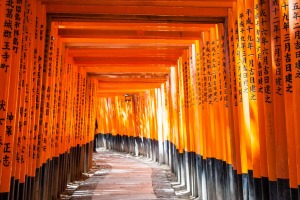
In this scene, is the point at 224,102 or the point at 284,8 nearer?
the point at 284,8

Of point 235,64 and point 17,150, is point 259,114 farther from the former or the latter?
point 17,150

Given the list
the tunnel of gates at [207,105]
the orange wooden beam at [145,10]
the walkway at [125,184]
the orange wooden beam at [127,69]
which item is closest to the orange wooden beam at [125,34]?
the tunnel of gates at [207,105]

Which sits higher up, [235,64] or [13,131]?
[235,64]

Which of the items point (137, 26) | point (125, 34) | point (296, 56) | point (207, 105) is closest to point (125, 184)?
point (207, 105)

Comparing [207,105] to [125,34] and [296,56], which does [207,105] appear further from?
[296,56]

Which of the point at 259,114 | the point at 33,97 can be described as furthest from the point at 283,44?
the point at 33,97

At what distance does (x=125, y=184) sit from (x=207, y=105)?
418 centimetres

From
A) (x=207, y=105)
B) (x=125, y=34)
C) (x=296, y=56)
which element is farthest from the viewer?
(x=125, y=34)

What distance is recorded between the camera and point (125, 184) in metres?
9.25

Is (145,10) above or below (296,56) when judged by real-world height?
above

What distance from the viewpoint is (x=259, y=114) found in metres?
3.75

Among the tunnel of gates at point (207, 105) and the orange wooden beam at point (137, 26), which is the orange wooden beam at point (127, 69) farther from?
the orange wooden beam at point (137, 26)

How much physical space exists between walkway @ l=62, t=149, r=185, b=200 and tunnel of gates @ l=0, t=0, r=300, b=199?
508mm

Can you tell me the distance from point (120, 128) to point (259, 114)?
1665cm
